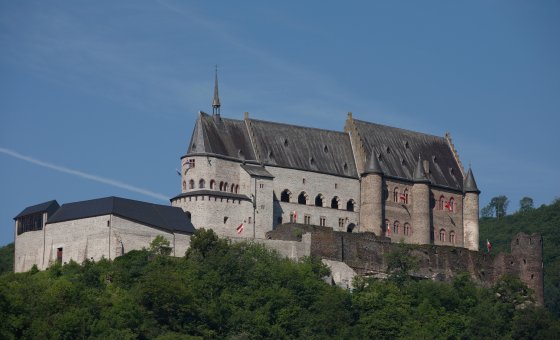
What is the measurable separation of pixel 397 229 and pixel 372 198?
250 centimetres

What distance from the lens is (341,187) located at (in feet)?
319

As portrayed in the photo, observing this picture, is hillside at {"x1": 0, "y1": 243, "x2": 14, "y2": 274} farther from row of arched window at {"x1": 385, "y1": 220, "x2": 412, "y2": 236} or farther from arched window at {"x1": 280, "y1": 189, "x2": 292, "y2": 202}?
row of arched window at {"x1": 385, "y1": 220, "x2": 412, "y2": 236}

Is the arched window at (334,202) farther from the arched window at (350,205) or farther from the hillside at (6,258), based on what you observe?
the hillside at (6,258)

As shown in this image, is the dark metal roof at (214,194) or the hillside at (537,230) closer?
the dark metal roof at (214,194)

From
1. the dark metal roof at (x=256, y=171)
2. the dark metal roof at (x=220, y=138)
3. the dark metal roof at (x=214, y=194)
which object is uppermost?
the dark metal roof at (x=220, y=138)

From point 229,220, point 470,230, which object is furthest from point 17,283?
point 470,230

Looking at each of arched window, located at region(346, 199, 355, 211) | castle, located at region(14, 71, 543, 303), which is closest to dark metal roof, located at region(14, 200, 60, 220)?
castle, located at region(14, 71, 543, 303)

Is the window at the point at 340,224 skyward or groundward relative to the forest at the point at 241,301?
skyward

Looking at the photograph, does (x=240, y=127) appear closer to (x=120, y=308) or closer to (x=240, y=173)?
(x=240, y=173)

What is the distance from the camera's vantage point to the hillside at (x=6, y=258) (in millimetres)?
105731

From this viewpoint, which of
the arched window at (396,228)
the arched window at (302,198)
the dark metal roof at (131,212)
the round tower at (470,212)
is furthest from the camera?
the round tower at (470,212)

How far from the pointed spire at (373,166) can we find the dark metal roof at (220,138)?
298 inches

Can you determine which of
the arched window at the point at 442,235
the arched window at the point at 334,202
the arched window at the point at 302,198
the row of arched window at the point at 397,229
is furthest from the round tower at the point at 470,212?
the arched window at the point at 302,198

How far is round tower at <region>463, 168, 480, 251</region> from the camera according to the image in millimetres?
101000
